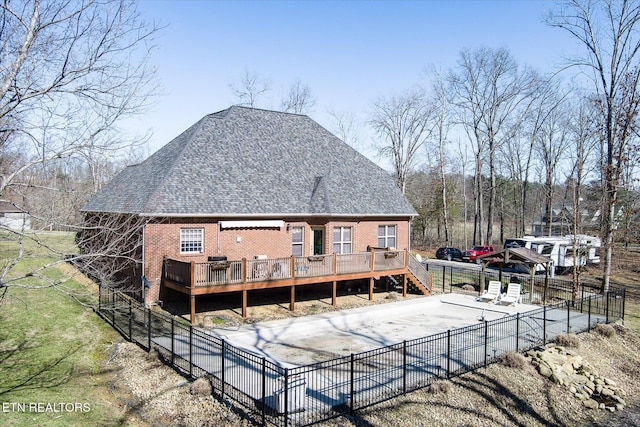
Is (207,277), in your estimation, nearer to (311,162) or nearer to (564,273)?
(311,162)

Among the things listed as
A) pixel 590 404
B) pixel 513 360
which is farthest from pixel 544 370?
pixel 590 404

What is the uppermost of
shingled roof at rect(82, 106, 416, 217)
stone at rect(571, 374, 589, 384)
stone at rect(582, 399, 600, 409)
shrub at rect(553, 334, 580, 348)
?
shingled roof at rect(82, 106, 416, 217)

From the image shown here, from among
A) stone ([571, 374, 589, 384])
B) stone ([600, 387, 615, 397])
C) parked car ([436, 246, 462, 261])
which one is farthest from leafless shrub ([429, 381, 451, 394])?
parked car ([436, 246, 462, 261])

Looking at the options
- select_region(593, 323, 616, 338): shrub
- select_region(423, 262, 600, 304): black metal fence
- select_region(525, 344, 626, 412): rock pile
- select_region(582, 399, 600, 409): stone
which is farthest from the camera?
select_region(423, 262, 600, 304): black metal fence

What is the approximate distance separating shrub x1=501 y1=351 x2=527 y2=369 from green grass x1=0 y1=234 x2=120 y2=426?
10.8m

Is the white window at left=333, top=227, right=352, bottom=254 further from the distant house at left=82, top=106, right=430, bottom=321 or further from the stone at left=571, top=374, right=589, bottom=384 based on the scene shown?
the stone at left=571, top=374, right=589, bottom=384

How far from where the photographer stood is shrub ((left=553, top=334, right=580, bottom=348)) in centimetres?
1628

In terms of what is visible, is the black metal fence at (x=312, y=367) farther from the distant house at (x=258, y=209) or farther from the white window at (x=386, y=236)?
the white window at (x=386, y=236)

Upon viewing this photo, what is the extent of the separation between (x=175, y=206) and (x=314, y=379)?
32.2 ft

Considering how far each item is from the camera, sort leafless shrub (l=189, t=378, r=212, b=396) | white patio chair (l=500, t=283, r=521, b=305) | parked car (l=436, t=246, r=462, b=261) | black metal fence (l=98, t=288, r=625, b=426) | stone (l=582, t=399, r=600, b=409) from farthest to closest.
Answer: parked car (l=436, t=246, r=462, b=261) < white patio chair (l=500, t=283, r=521, b=305) < stone (l=582, t=399, r=600, b=409) < leafless shrub (l=189, t=378, r=212, b=396) < black metal fence (l=98, t=288, r=625, b=426)

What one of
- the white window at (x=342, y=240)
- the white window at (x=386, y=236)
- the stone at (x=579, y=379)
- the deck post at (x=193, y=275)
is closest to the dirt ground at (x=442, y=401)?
the stone at (x=579, y=379)


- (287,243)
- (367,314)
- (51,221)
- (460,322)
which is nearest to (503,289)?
(460,322)

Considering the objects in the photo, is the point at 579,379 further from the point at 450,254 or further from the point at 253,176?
the point at 450,254

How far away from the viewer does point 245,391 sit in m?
10.9
